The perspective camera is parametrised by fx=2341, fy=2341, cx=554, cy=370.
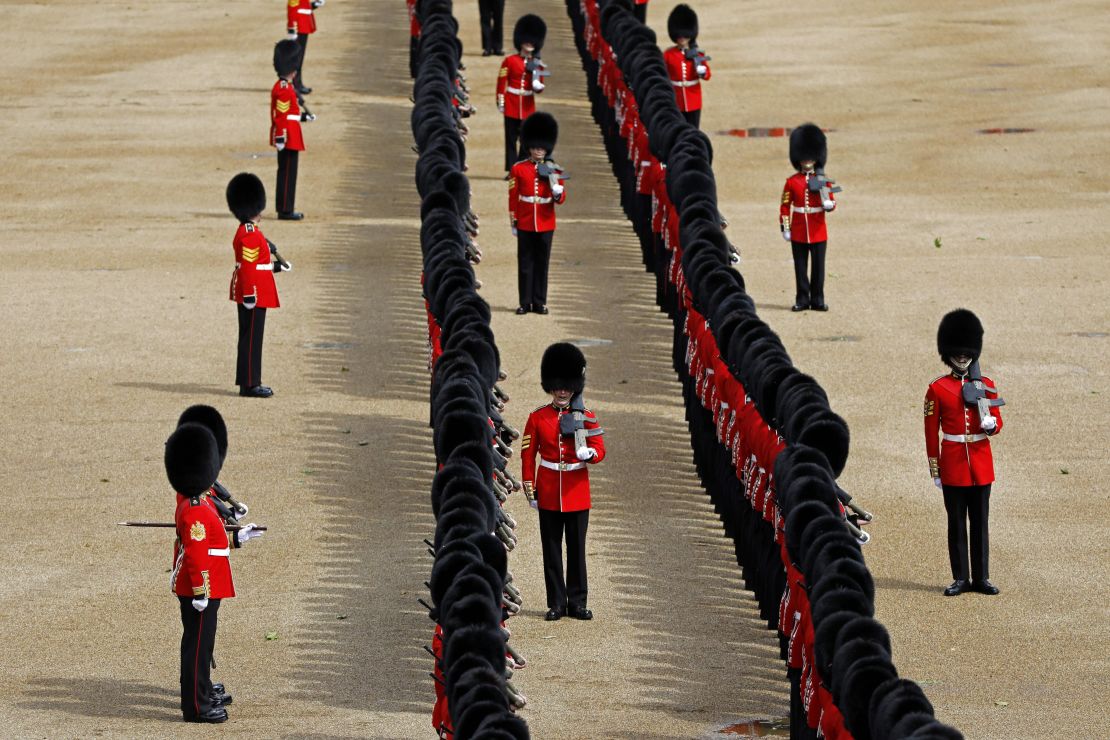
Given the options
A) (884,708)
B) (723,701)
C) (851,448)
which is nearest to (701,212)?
(851,448)

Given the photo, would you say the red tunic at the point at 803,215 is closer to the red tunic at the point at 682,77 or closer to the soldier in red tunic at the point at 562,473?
the red tunic at the point at 682,77

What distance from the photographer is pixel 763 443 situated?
9891 mm

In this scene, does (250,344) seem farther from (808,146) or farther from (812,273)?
(808,146)

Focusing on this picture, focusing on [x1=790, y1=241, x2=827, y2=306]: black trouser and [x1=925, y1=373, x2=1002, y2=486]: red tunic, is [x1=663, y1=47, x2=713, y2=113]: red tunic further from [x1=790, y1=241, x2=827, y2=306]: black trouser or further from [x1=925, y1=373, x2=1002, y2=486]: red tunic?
[x1=925, y1=373, x2=1002, y2=486]: red tunic

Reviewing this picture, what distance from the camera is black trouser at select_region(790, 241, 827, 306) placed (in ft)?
46.9

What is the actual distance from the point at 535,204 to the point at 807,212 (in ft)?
5.46

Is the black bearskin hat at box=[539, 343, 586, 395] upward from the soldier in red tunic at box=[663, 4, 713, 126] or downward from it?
downward

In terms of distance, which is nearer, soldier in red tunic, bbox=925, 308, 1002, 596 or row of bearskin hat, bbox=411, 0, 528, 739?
row of bearskin hat, bbox=411, 0, 528, 739

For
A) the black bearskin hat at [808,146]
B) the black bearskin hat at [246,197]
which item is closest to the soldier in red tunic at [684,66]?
the black bearskin hat at [808,146]

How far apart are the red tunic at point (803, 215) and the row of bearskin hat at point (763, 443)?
283 mm

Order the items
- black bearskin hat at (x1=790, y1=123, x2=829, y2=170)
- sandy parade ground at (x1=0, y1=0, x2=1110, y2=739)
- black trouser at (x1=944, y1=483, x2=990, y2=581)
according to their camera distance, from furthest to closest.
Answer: black bearskin hat at (x1=790, y1=123, x2=829, y2=170)
black trouser at (x1=944, y1=483, x2=990, y2=581)
sandy parade ground at (x1=0, y1=0, x2=1110, y2=739)

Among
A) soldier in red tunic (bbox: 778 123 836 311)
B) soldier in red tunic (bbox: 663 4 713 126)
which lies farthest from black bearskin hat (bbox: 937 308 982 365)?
soldier in red tunic (bbox: 663 4 713 126)

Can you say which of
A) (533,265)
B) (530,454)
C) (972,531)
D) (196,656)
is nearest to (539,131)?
(533,265)

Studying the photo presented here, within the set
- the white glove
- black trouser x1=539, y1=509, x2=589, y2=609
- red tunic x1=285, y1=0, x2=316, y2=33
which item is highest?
red tunic x1=285, y1=0, x2=316, y2=33
